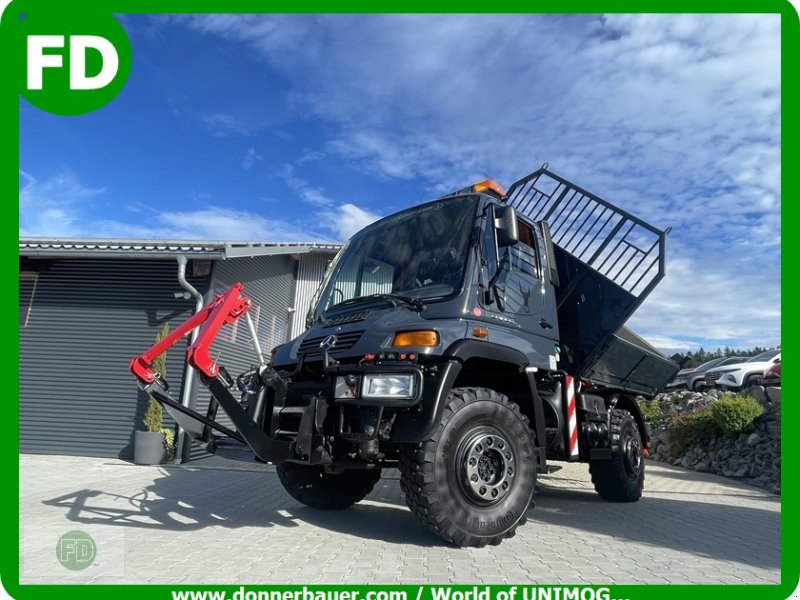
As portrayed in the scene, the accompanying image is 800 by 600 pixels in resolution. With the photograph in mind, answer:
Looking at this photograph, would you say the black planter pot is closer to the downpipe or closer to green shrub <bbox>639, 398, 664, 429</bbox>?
the downpipe

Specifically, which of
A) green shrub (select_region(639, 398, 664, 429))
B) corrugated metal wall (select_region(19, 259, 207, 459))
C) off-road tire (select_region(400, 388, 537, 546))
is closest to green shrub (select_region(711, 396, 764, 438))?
green shrub (select_region(639, 398, 664, 429))

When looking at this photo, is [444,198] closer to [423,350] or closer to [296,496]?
[423,350]

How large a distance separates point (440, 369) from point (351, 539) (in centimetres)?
168

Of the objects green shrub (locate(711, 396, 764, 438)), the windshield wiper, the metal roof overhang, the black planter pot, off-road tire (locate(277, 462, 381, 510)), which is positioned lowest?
the black planter pot

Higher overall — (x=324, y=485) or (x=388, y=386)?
(x=388, y=386)

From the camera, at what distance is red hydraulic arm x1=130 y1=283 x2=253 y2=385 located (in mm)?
3816

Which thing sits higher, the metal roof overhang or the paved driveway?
the metal roof overhang

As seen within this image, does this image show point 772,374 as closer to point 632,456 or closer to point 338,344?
point 632,456

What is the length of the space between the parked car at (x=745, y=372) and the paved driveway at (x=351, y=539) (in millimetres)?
9861

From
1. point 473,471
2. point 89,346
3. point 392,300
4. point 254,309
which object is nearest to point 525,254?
point 392,300

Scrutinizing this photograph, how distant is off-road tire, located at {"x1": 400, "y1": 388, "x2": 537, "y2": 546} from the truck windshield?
0.97 meters

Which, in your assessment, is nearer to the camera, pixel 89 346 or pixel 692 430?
pixel 89 346

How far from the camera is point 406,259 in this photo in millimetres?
4844

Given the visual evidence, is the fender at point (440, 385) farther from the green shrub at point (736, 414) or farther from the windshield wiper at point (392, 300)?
the green shrub at point (736, 414)
